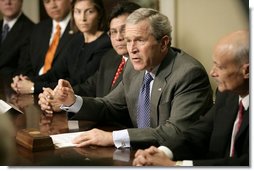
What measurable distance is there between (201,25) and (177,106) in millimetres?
352

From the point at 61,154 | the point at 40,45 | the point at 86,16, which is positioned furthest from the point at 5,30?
the point at 61,154

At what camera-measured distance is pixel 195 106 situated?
2201 mm

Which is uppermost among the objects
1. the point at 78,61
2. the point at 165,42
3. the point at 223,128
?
the point at 165,42

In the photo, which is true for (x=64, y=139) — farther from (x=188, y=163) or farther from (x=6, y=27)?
(x=6, y=27)

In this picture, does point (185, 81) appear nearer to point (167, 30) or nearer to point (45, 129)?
point (167, 30)

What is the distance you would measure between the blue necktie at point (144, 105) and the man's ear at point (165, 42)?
0.16m

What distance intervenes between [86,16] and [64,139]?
0.62m

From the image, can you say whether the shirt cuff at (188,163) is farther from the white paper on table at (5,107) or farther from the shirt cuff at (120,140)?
the white paper on table at (5,107)

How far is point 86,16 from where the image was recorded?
96.9 inches

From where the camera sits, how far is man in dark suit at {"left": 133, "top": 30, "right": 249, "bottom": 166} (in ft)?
6.54

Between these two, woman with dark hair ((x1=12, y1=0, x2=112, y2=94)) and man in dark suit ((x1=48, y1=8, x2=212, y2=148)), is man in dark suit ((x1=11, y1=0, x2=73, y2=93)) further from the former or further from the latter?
man in dark suit ((x1=48, y1=8, x2=212, y2=148))

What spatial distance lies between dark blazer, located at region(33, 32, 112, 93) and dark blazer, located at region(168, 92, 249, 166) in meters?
0.62

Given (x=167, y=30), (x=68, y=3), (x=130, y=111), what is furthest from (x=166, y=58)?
(x=68, y=3)

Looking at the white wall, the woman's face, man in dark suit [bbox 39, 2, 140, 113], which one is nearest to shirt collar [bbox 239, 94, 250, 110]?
the white wall
